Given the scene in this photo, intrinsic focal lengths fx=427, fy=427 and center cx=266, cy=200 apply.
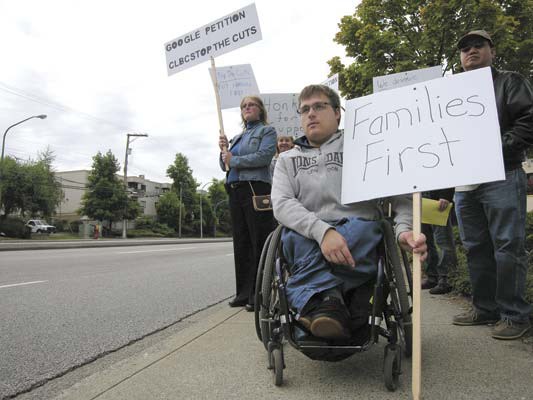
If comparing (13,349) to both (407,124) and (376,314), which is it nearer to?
(376,314)

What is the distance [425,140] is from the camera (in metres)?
1.99

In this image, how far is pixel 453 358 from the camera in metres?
2.26

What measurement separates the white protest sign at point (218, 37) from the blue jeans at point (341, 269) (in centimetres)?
324

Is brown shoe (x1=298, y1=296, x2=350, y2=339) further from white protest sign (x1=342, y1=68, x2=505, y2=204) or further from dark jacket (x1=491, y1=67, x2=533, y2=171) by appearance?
dark jacket (x1=491, y1=67, x2=533, y2=171)

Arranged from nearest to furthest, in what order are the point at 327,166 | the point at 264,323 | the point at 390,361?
the point at 390,361 → the point at 264,323 → the point at 327,166

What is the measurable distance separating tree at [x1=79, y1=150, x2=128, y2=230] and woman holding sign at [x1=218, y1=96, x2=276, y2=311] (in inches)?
1739

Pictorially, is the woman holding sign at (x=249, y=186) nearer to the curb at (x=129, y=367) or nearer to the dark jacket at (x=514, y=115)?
the curb at (x=129, y=367)

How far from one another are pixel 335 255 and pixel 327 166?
1.97ft

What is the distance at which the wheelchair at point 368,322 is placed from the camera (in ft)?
6.11

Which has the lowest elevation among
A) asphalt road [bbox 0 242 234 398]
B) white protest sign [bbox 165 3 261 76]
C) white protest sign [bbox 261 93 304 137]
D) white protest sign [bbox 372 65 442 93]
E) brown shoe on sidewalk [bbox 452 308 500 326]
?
asphalt road [bbox 0 242 234 398]

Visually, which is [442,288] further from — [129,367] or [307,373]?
[129,367]

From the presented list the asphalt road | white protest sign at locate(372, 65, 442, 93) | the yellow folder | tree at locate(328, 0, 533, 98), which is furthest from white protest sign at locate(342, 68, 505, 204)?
tree at locate(328, 0, 533, 98)

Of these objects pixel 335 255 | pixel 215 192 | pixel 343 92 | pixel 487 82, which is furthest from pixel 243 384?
pixel 215 192

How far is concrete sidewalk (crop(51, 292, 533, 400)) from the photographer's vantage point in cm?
188
